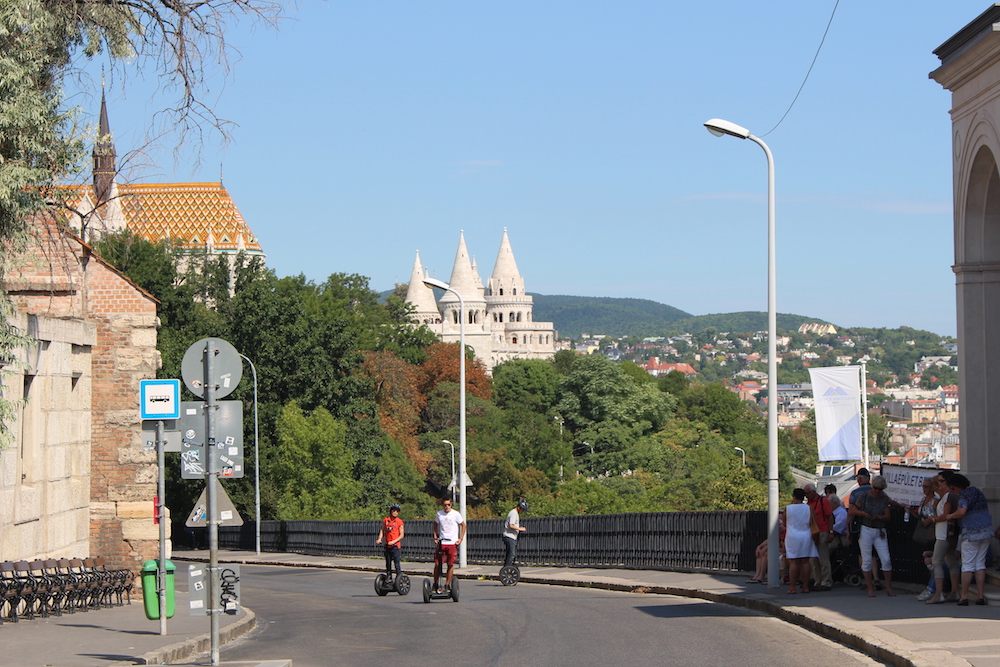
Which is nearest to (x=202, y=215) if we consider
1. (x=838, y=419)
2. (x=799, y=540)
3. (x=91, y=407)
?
(x=91, y=407)

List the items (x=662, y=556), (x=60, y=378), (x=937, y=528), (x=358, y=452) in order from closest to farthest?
(x=937, y=528) → (x=60, y=378) → (x=662, y=556) → (x=358, y=452)

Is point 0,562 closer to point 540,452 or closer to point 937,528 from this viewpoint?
point 937,528

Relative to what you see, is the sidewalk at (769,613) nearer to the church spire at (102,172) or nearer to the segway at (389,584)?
the segway at (389,584)

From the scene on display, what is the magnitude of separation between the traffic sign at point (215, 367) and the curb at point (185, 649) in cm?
289

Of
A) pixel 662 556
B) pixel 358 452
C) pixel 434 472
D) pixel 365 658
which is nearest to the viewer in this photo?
pixel 365 658

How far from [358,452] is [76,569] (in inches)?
1771

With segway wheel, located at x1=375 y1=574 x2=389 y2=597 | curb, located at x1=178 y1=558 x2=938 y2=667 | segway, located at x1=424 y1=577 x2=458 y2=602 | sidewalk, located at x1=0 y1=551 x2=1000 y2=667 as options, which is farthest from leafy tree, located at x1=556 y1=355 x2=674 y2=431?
sidewalk, located at x1=0 y1=551 x2=1000 y2=667

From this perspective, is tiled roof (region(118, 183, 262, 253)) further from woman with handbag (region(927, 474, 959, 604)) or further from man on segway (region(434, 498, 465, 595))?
woman with handbag (region(927, 474, 959, 604))

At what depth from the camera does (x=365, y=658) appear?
13.7 m

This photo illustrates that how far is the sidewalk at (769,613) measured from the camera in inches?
470

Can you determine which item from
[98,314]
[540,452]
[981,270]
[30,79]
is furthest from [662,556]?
[540,452]

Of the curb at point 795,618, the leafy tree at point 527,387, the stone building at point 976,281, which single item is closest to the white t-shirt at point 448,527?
the curb at point 795,618

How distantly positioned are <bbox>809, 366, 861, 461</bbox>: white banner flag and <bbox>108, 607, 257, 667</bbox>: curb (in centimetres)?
1165

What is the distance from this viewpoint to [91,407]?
2255cm
